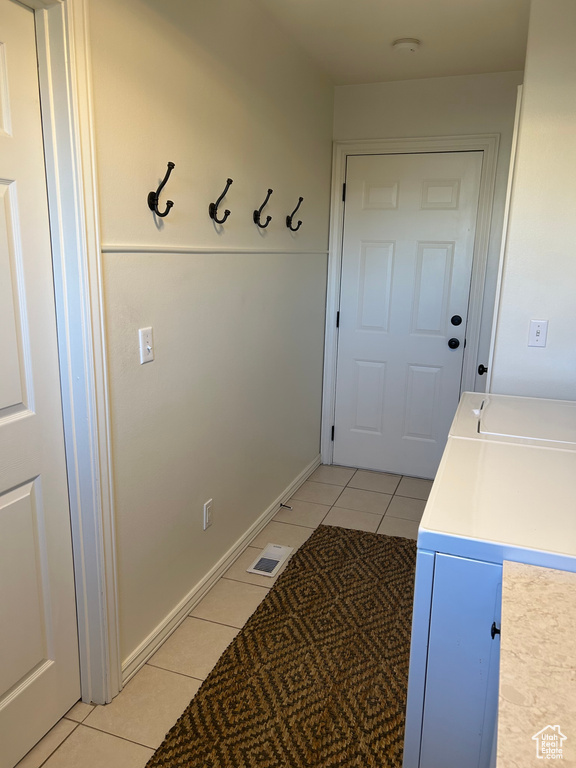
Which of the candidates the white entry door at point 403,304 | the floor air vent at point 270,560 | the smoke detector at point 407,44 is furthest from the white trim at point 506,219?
the floor air vent at point 270,560

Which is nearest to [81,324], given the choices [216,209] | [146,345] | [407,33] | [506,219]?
[146,345]

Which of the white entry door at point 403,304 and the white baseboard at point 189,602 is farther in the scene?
the white entry door at point 403,304

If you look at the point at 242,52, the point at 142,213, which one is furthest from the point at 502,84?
the point at 142,213

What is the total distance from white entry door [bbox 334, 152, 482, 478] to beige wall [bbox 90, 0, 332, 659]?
570mm

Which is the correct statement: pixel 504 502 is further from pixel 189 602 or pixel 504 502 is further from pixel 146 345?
pixel 189 602

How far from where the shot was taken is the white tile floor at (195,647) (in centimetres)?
168

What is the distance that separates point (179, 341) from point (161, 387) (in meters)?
0.19

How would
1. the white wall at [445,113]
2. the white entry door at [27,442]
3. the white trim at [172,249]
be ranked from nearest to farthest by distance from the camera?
1. the white entry door at [27,442]
2. the white trim at [172,249]
3. the white wall at [445,113]

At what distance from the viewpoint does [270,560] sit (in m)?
2.71

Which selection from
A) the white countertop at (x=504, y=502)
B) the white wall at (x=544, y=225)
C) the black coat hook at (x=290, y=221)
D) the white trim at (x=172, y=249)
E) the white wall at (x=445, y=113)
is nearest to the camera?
the white countertop at (x=504, y=502)

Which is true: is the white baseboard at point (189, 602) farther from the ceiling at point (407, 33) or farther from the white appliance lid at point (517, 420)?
the ceiling at point (407, 33)

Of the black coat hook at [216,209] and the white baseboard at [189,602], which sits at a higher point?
the black coat hook at [216,209]

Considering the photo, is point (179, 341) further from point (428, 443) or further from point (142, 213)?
point (428, 443)

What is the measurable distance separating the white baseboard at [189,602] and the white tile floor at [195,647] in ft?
0.08
